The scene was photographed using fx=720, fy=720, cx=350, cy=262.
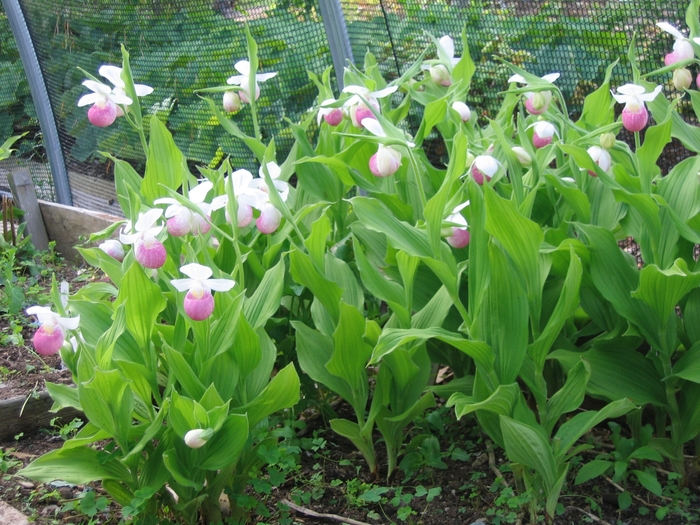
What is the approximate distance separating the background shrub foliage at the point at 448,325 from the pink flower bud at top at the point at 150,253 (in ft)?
0.23

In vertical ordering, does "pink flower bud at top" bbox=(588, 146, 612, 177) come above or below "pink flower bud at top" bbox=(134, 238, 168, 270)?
above

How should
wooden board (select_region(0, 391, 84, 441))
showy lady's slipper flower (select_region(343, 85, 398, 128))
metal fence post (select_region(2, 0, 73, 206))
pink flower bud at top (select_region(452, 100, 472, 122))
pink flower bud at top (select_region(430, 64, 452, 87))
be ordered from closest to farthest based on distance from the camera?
showy lady's slipper flower (select_region(343, 85, 398, 128)) → pink flower bud at top (select_region(452, 100, 472, 122)) → pink flower bud at top (select_region(430, 64, 452, 87)) → wooden board (select_region(0, 391, 84, 441)) → metal fence post (select_region(2, 0, 73, 206))

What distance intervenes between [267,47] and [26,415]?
166 centimetres

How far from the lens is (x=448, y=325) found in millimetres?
1717

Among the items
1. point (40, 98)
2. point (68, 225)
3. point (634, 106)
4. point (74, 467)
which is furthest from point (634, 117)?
point (40, 98)

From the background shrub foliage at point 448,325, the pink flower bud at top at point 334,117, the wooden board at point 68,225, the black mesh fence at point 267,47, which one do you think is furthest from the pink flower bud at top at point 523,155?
the wooden board at point 68,225

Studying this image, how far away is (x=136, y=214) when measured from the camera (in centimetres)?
163

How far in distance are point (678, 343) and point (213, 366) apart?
1.02 m

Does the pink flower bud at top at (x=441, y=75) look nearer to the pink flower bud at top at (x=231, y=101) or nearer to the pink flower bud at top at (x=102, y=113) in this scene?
the pink flower bud at top at (x=231, y=101)

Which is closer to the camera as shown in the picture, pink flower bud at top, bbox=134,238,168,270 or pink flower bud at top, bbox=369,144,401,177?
pink flower bud at top, bbox=134,238,168,270

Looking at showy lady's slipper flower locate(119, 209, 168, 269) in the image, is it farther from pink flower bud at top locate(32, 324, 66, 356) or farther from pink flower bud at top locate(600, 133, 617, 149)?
pink flower bud at top locate(600, 133, 617, 149)

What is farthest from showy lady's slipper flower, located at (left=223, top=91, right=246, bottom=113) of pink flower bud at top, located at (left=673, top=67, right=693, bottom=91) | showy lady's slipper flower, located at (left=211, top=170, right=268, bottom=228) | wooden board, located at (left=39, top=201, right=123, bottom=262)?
A: wooden board, located at (left=39, top=201, right=123, bottom=262)

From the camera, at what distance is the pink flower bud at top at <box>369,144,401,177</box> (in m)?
1.54

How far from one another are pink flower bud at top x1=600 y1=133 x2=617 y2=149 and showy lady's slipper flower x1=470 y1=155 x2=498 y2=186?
0.79ft
